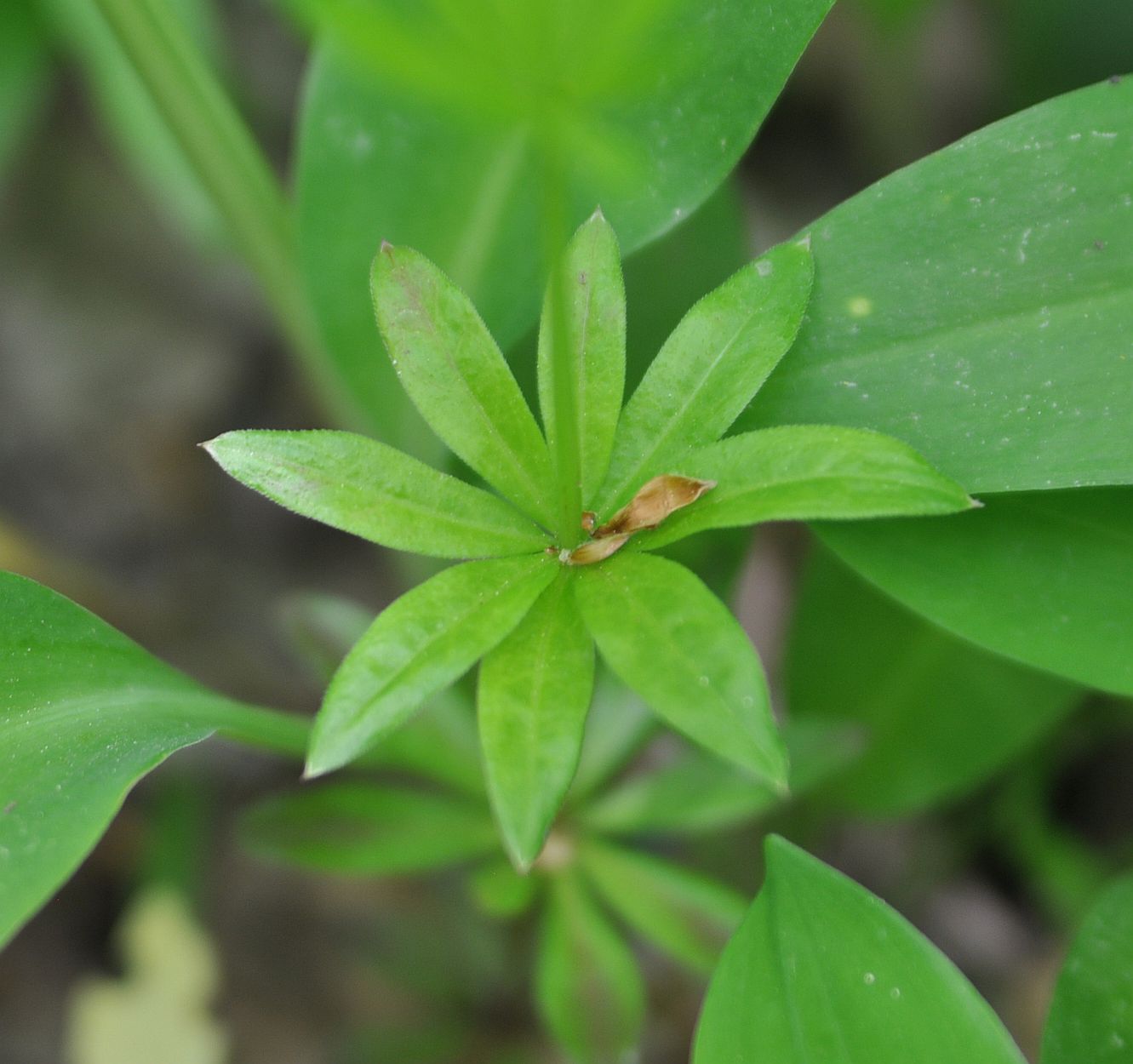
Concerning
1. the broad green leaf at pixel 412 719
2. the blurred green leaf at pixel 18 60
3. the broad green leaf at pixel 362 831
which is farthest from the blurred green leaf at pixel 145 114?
the broad green leaf at pixel 362 831

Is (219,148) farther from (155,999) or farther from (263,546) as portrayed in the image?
(155,999)

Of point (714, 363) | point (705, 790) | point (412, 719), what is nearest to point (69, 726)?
point (412, 719)

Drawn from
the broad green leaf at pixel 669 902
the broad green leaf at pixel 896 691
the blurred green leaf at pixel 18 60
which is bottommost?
the broad green leaf at pixel 896 691

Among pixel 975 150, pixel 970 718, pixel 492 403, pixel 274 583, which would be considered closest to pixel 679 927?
pixel 970 718

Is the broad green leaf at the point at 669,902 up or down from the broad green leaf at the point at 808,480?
down

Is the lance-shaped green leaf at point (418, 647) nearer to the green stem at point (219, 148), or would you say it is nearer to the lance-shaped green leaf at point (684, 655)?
the lance-shaped green leaf at point (684, 655)
